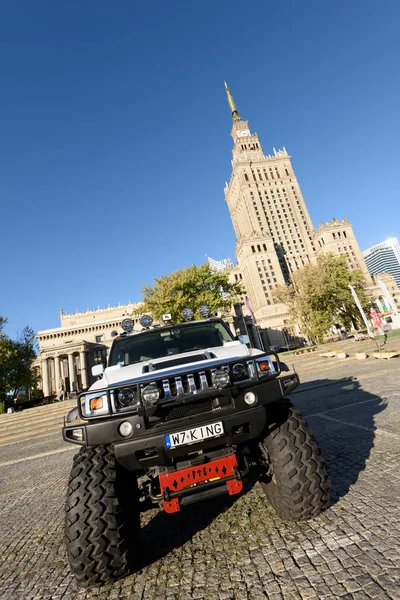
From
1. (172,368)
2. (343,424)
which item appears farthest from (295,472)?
(343,424)

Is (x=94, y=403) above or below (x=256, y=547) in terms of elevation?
above

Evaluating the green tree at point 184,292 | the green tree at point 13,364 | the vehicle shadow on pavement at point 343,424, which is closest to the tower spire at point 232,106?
the green tree at point 184,292

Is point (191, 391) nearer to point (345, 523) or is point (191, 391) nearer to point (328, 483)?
point (328, 483)

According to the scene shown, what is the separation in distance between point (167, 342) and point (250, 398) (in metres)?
2.00

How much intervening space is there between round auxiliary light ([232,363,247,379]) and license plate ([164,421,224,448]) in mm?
465

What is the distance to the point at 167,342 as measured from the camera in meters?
4.29

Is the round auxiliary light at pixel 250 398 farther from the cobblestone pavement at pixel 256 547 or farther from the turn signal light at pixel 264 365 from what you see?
the cobblestone pavement at pixel 256 547

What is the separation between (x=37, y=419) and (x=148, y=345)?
17.3 metres

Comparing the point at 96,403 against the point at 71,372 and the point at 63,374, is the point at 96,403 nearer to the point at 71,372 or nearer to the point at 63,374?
the point at 71,372

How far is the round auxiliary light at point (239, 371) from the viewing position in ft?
8.88

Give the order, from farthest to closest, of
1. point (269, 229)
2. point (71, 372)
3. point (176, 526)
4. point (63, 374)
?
point (269, 229), point (63, 374), point (71, 372), point (176, 526)

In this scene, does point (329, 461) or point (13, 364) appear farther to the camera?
point (13, 364)

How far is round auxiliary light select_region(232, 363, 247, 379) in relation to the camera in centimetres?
271

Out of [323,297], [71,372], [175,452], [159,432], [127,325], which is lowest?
[175,452]
